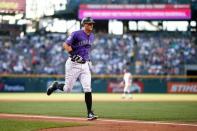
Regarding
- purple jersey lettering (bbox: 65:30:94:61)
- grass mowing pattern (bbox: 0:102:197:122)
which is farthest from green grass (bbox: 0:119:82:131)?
grass mowing pattern (bbox: 0:102:197:122)

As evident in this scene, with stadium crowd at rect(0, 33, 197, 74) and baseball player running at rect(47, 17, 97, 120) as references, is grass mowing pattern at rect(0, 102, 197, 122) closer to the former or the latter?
baseball player running at rect(47, 17, 97, 120)

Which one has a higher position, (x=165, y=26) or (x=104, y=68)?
(x=165, y=26)

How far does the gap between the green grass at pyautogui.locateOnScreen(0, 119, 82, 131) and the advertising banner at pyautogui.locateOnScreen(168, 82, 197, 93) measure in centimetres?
2510

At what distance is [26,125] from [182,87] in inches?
1021

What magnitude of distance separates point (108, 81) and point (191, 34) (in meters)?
9.51

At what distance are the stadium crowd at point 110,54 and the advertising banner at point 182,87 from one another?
0.98 metres

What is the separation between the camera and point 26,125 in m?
9.37

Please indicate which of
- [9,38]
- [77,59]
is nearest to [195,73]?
[9,38]

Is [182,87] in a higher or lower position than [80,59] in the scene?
lower

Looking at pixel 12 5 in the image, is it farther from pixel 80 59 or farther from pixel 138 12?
pixel 80 59

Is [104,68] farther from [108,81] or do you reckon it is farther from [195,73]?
[195,73]

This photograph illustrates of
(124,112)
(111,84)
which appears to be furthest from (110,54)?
(124,112)

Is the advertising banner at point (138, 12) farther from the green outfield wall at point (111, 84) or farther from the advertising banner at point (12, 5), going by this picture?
the green outfield wall at point (111, 84)

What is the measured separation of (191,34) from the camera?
1574 inches
